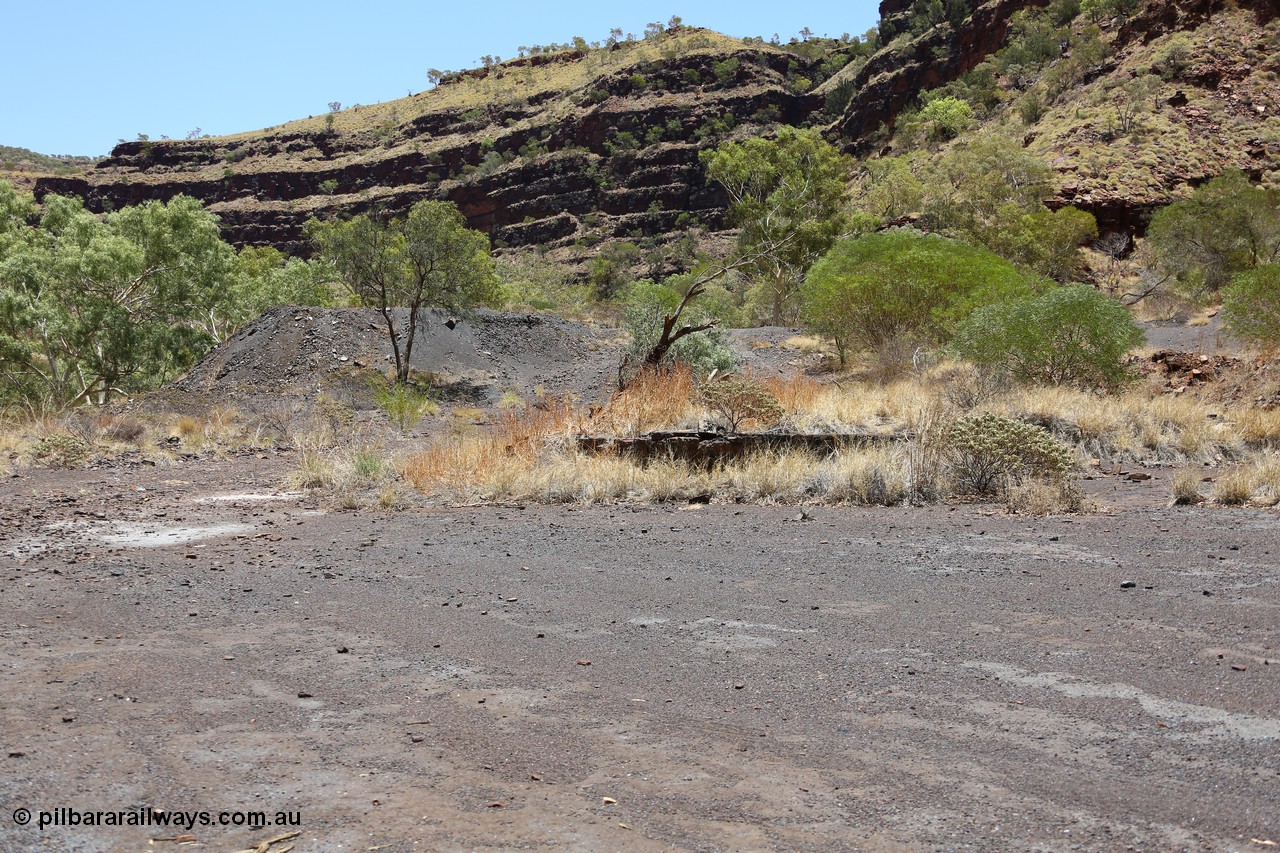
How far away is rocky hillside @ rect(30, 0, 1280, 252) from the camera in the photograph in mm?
86562

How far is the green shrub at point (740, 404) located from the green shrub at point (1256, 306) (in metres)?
11.3

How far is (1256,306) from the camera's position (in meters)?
18.3

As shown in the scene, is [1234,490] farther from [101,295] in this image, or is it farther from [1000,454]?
[101,295]

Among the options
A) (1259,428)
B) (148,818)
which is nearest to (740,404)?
(1259,428)

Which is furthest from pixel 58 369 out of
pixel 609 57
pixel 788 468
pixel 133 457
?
pixel 609 57

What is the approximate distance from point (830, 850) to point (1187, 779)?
1236 mm

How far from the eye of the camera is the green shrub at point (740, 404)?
39.2 ft

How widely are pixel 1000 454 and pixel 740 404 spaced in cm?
359

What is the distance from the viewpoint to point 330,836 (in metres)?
2.77

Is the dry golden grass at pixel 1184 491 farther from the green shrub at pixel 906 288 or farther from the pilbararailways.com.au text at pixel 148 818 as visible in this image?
the green shrub at pixel 906 288

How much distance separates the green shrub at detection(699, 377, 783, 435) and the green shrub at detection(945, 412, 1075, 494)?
2.83 metres

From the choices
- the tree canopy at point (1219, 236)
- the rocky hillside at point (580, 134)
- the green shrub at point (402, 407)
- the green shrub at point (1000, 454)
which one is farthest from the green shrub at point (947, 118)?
the green shrub at point (1000, 454)

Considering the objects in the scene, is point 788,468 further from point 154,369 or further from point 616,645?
point 154,369

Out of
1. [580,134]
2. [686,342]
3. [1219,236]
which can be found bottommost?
[686,342]
